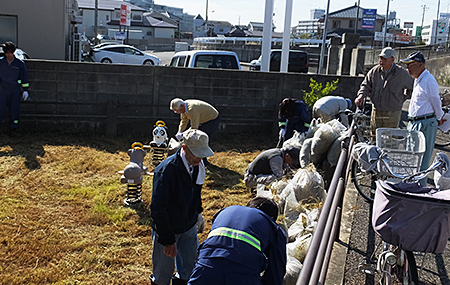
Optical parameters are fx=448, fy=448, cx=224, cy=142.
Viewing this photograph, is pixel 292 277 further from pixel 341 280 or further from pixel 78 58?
pixel 78 58

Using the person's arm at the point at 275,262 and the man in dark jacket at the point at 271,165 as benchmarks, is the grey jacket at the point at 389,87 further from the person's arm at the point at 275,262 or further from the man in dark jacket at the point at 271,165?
the person's arm at the point at 275,262

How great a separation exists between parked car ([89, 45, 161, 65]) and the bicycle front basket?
2117 centimetres

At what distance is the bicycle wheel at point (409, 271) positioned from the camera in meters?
2.92

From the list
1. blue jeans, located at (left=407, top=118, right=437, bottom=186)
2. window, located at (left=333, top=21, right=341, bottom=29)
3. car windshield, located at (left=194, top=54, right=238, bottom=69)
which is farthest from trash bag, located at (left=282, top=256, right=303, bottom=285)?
window, located at (left=333, top=21, right=341, bottom=29)

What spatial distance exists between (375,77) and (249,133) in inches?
194

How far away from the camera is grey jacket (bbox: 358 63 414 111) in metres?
6.07

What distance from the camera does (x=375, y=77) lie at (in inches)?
248

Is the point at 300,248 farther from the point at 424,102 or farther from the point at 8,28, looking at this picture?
the point at 8,28

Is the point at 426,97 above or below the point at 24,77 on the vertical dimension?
above

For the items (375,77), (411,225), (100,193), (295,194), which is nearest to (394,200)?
(411,225)

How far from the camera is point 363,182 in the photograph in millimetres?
5883

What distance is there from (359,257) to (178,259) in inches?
63.1

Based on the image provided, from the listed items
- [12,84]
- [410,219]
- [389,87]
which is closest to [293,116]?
[389,87]

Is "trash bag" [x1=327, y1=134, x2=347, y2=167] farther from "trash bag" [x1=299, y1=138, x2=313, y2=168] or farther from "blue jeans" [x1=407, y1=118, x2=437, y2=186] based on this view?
"blue jeans" [x1=407, y1=118, x2=437, y2=186]
